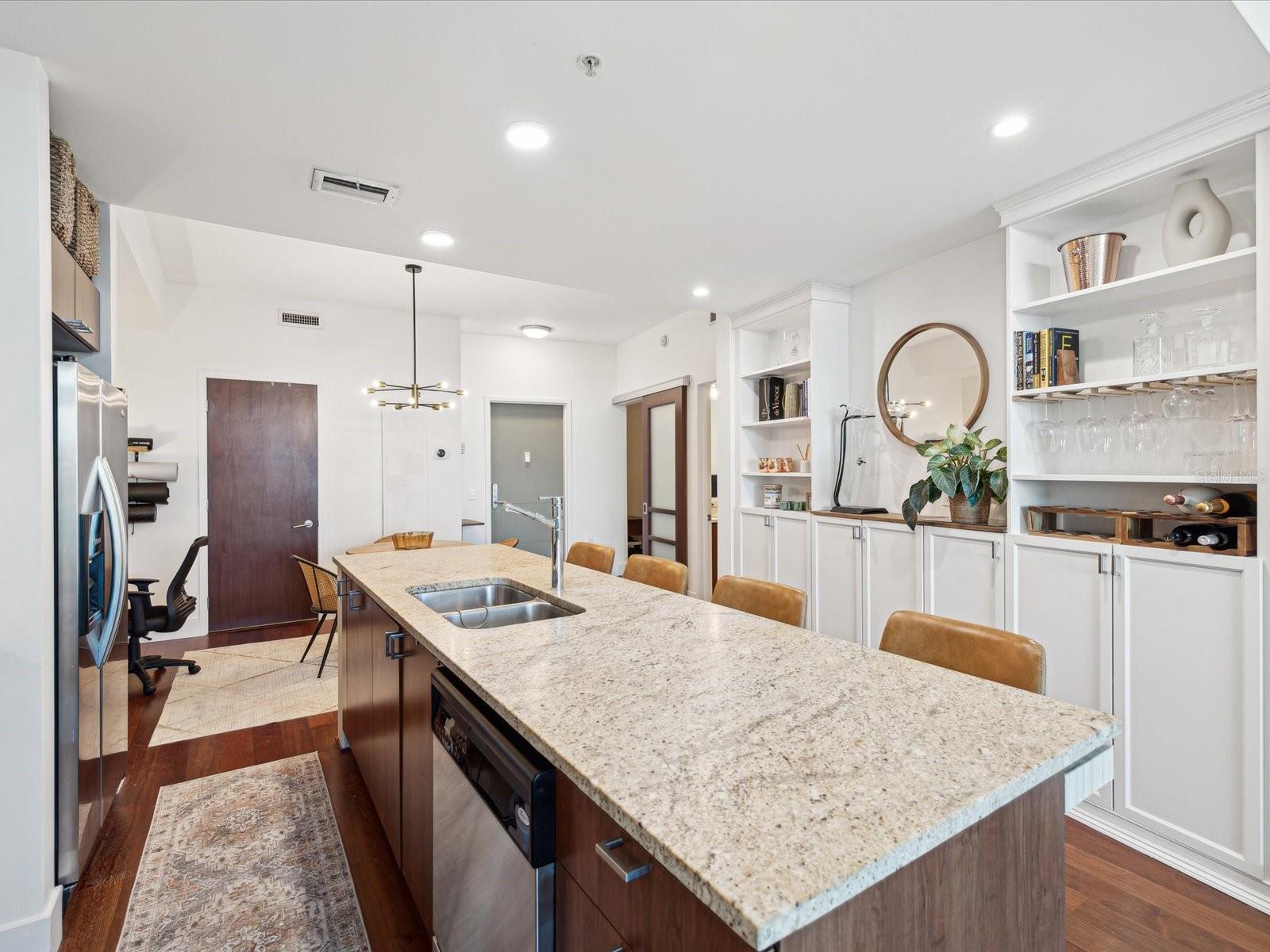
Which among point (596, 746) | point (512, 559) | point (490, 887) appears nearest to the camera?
point (596, 746)

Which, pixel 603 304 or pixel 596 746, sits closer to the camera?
pixel 596 746

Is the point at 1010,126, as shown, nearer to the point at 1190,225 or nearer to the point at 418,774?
the point at 1190,225

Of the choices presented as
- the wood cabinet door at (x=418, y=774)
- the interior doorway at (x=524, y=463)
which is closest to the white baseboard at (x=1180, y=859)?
the wood cabinet door at (x=418, y=774)

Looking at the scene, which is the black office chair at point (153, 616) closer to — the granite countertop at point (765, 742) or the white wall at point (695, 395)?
the granite countertop at point (765, 742)

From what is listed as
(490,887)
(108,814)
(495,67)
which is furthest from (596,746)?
(108,814)

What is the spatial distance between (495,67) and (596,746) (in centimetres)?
177

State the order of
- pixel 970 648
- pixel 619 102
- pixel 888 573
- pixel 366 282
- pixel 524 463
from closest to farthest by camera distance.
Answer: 1. pixel 970 648
2. pixel 619 102
3. pixel 888 573
4. pixel 366 282
5. pixel 524 463

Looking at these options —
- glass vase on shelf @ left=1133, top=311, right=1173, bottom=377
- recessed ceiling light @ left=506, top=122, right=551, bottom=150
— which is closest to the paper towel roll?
recessed ceiling light @ left=506, top=122, right=551, bottom=150

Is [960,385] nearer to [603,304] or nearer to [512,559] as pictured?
[512,559]

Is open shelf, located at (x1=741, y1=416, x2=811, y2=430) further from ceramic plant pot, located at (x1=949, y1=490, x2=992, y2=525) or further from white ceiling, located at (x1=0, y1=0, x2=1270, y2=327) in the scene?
white ceiling, located at (x1=0, y1=0, x2=1270, y2=327)

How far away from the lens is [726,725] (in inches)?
41.7

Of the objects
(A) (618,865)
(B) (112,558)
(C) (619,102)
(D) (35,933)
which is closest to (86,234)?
(B) (112,558)

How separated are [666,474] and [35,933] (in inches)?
200

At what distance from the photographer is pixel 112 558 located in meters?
2.14
